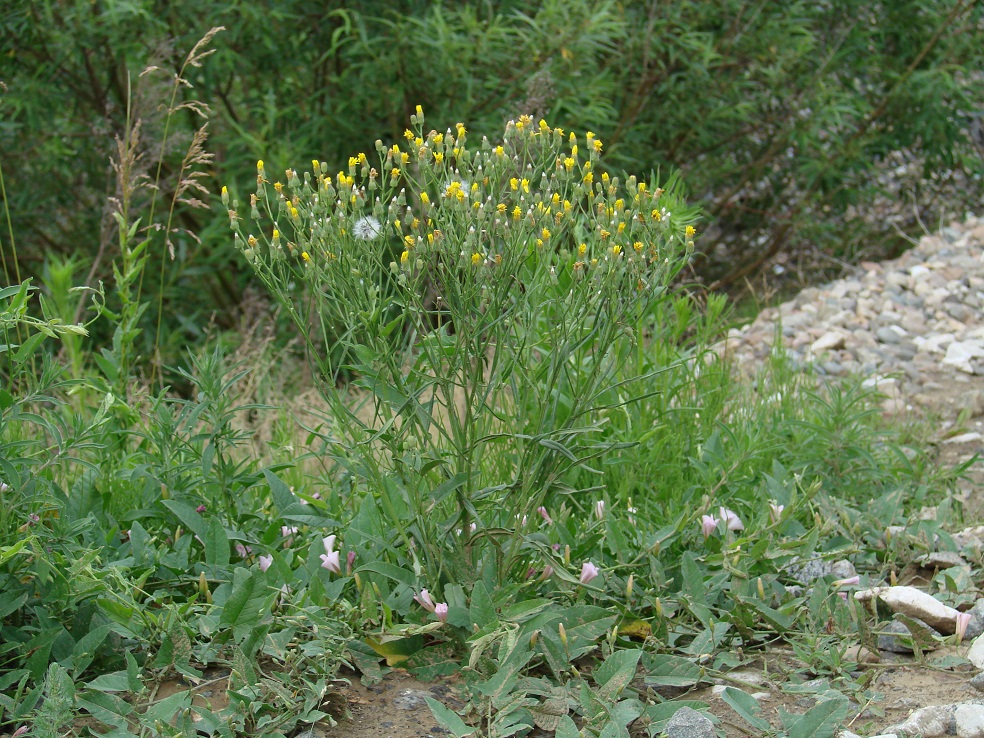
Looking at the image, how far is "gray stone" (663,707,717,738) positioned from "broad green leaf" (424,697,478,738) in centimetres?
37

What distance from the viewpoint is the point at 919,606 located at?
7.50 ft

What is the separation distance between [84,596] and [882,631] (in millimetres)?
1687

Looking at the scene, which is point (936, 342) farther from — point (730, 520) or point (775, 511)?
point (730, 520)

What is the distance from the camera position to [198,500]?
2404mm

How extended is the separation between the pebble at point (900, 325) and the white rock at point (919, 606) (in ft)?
4.80

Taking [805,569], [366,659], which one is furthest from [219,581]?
[805,569]

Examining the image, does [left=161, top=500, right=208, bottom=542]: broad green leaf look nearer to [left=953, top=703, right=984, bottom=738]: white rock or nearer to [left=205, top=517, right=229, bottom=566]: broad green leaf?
[left=205, top=517, right=229, bottom=566]: broad green leaf

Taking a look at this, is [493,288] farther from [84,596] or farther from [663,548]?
[84,596]

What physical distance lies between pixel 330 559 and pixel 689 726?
818mm

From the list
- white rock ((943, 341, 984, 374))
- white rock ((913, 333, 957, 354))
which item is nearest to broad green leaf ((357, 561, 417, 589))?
white rock ((943, 341, 984, 374))

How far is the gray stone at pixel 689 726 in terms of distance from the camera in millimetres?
1869

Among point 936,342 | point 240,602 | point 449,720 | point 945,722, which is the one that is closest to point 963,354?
point 936,342

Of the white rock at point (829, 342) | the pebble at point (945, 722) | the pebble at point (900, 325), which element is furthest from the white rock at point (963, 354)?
the pebble at point (945, 722)

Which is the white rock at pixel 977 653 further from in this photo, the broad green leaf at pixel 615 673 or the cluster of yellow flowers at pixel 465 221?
the cluster of yellow flowers at pixel 465 221
